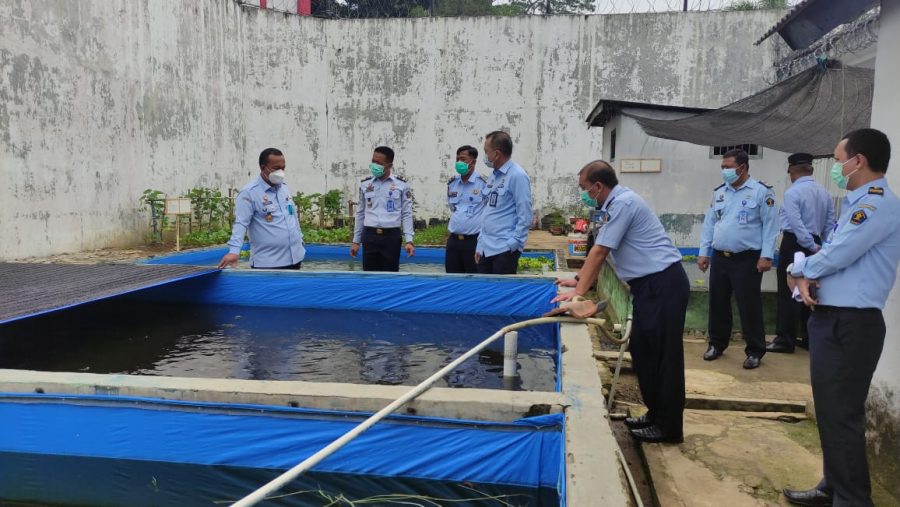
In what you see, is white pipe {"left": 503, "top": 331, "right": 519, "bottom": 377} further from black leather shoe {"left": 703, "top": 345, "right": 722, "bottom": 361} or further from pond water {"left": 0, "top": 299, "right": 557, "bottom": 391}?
black leather shoe {"left": 703, "top": 345, "right": 722, "bottom": 361}

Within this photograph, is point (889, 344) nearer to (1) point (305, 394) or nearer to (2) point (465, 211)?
(1) point (305, 394)

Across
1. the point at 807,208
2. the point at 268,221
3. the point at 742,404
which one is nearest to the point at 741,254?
the point at 807,208

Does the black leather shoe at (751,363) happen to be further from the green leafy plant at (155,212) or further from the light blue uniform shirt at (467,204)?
the green leafy plant at (155,212)

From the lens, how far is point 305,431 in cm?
233

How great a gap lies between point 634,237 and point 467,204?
266 cm

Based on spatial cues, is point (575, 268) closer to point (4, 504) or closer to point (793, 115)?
point (793, 115)

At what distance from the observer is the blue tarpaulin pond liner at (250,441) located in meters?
2.28

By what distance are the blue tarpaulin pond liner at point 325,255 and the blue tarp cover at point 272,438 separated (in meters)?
5.62

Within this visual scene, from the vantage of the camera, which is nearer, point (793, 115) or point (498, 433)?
point (498, 433)

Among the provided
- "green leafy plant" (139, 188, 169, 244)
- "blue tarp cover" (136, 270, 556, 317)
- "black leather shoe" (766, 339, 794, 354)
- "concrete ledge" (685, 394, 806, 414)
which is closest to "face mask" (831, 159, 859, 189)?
"concrete ledge" (685, 394, 806, 414)

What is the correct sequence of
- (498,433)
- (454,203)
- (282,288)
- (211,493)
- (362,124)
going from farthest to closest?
(362,124) < (454,203) < (282,288) < (211,493) < (498,433)

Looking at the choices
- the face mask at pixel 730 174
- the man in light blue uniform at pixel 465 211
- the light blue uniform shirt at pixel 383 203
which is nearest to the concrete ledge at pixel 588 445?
the face mask at pixel 730 174

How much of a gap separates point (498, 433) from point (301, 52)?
1337cm

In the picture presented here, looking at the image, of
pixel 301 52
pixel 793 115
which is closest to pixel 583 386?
pixel 793 115
